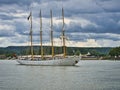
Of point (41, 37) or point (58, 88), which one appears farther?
point (41, 37)

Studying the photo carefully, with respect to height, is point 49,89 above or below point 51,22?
below

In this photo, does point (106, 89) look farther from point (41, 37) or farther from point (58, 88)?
point (41, 37)

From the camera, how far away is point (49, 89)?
3159 inches

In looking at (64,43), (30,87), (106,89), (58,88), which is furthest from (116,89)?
(64,43)

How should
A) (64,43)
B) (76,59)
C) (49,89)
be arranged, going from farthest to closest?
1. (76,59)
2. (64,43)
3. (49,89)

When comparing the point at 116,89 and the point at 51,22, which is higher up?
the point at 51,22

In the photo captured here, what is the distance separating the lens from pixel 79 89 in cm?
8062

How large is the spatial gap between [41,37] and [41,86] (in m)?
107

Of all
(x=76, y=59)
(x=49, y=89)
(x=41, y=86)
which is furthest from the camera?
(x=76, y=59)

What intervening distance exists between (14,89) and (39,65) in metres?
114

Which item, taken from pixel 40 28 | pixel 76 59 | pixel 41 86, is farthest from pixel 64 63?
pixel 41 86

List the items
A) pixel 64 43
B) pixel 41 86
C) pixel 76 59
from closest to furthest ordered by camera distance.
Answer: pixel 41 86
pixel 64 43
pixel 76 59

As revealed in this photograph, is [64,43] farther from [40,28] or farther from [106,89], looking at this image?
[106,89]

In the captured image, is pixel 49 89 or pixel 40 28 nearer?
pixel 49 89
